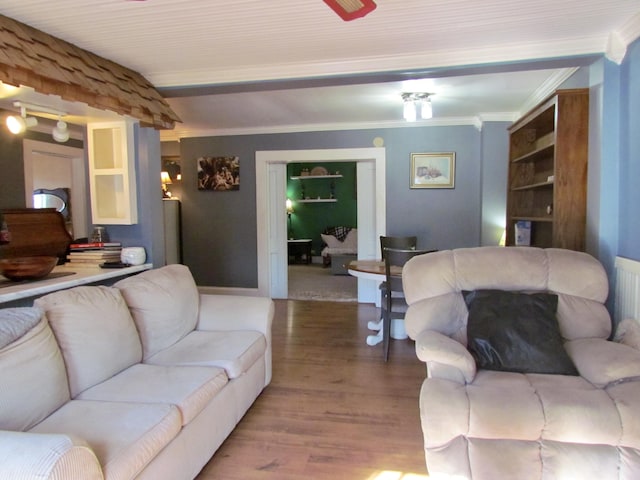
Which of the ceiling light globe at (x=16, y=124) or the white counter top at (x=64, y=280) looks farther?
the ceiling light globe at (x=16, y=124)

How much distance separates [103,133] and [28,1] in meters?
1.49

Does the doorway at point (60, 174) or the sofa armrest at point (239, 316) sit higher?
the doorway at point (60, 174)

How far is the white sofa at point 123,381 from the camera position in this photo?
4.32ft

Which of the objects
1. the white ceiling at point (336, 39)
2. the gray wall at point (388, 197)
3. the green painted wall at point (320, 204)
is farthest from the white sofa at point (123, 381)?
the green painted wall at point (320, 204)

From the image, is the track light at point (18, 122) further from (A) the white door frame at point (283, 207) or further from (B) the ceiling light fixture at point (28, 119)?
(A) the white door frame at point (283, 207)

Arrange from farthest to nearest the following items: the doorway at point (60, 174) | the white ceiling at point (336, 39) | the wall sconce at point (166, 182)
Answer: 1. the wall sconce at point (166, 182)
2. the doorway at point (60, 174)
3. the white ceiling at point (336, 39)

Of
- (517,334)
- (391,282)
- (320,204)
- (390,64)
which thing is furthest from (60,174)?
(517,334)

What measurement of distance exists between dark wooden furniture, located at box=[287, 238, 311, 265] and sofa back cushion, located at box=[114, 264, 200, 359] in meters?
6.24

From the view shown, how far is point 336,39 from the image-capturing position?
2.48 m

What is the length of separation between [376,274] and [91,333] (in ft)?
7.32

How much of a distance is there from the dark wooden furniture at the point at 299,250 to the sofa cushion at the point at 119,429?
741 centimetres

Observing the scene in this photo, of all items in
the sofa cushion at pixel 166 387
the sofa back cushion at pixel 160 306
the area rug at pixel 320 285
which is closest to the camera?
the sofa cushion at pixel 166 387

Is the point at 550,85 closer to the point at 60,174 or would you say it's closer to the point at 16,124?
the point at 16,124

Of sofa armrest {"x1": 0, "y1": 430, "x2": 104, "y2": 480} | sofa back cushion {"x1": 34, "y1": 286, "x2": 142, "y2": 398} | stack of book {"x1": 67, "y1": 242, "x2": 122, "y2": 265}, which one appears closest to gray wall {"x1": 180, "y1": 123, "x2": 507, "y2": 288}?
stack of book {"x1": 67, "y1": 242, "x2": 122, "y2": 265}
